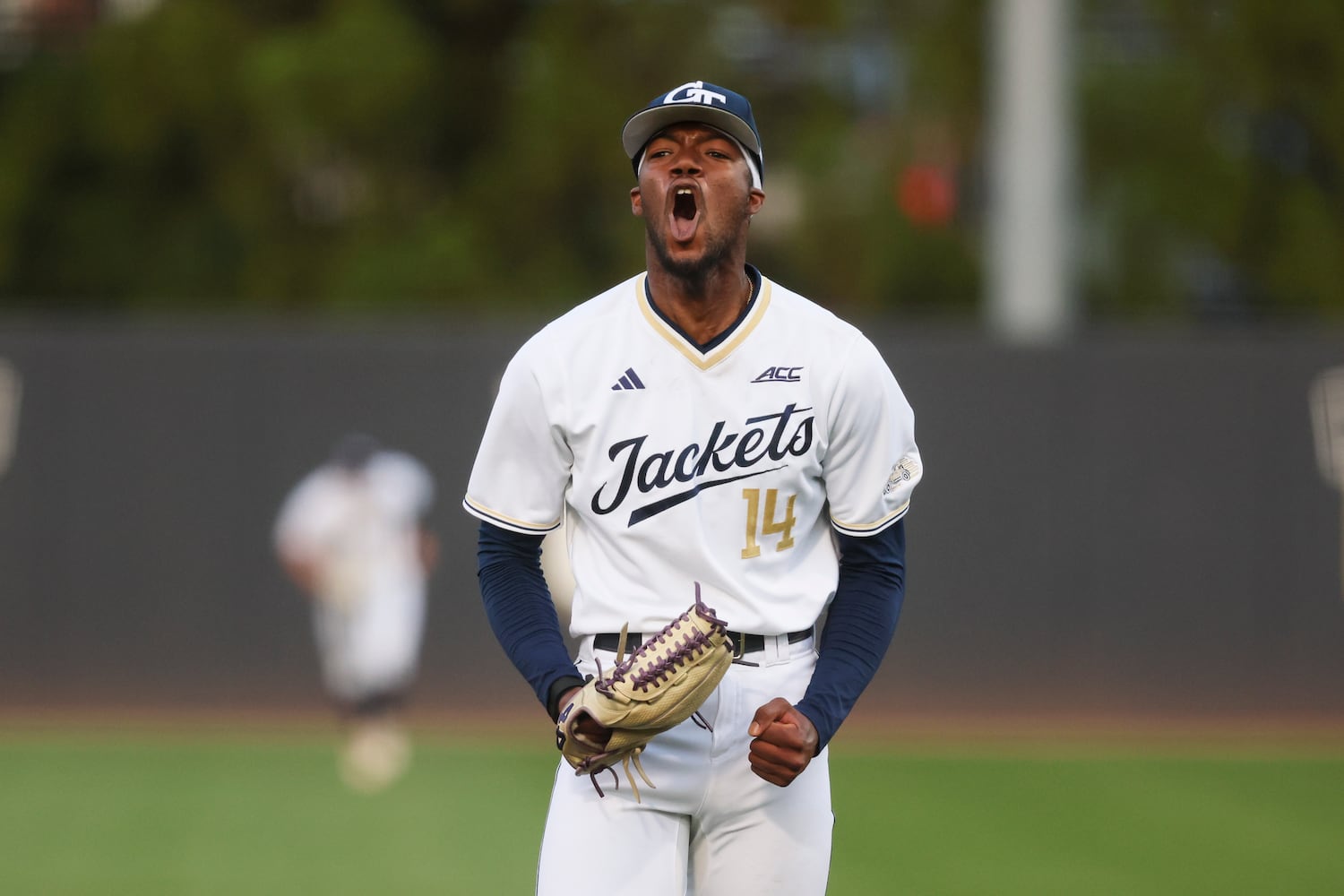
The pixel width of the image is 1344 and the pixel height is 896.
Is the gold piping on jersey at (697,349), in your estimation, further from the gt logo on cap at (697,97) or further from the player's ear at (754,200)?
the gt logo on cap at (697,97)

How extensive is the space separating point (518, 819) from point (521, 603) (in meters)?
5.42

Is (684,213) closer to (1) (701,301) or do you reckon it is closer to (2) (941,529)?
(1) (701,301)

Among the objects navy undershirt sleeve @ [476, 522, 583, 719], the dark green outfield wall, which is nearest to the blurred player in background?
the dark green outfield wall

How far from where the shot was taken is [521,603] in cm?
347

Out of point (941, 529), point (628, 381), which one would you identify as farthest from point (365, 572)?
point (628, 381)

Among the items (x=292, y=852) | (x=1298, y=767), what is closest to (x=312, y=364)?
(x=292, y=852)

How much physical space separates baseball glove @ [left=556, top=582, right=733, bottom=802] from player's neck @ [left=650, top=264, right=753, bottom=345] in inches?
23.7

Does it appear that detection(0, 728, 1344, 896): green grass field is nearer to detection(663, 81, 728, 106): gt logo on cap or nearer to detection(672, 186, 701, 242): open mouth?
detection(672, 186, 701, 242): open mouth

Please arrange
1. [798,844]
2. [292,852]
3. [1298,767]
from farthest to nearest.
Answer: [1298,767]
[292,852]
[798,844]

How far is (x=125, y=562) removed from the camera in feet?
36.7

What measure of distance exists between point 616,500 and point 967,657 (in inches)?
322

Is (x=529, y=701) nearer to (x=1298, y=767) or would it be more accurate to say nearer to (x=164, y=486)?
(x=164, y=486)

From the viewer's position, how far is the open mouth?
10.9 feet

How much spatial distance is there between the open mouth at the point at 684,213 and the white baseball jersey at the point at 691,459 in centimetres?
21
